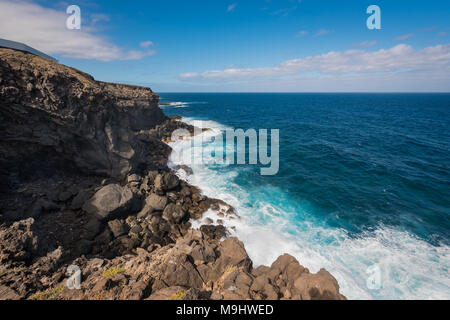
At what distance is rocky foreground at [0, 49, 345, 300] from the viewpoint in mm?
9719

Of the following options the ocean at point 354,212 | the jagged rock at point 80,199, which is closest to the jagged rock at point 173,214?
the ocean at point 354,212

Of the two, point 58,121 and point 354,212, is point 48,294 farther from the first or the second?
point 354,212

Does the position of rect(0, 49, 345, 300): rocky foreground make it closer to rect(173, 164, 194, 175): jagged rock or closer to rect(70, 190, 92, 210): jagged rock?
rect(70, 190, 92, 210): jagged rock

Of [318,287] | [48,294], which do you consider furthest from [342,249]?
[48,294]

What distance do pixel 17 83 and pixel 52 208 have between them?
33.3 feet

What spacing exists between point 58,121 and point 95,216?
9.23 metres

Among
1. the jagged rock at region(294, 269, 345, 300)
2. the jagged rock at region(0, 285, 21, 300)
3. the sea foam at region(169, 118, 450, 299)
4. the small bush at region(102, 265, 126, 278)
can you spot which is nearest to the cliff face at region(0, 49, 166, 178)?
the jagged rock at region(0, 285, 21, 300)

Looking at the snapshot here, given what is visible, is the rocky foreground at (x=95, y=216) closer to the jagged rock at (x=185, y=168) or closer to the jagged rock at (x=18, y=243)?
the jagged rock at (x=18, y=243)

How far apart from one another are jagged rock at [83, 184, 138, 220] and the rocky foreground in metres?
0.08

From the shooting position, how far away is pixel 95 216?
1584cm

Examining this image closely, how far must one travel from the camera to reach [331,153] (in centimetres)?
3556
